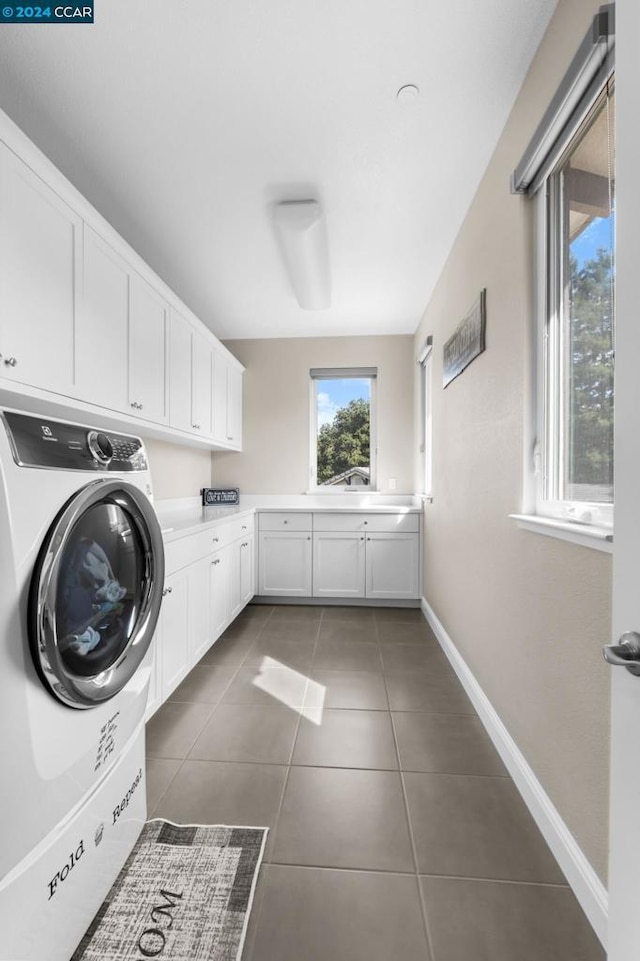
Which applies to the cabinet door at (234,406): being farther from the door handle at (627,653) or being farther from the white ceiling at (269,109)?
the door handle at (627,653)

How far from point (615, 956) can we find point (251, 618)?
305 centimetres

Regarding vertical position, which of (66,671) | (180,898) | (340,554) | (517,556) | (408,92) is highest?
(408,92)

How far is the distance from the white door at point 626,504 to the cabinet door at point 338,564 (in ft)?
10.1

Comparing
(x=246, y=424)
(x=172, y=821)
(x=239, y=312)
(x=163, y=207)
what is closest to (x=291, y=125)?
(x=163, y=207)

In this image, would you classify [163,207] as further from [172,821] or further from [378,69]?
[172,821]

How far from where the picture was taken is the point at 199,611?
251 centimetres

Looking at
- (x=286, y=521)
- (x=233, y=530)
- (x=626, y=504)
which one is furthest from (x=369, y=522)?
(x=626, y=504)

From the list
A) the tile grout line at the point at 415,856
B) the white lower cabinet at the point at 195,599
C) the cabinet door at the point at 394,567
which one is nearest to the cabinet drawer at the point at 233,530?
the white lower cabinet at the point at 195,599

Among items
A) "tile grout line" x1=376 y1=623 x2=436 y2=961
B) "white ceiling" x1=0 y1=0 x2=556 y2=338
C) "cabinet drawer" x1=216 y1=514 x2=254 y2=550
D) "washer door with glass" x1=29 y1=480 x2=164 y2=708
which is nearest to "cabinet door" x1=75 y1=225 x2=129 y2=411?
"white ceiling" x1=0 y1=0 x2=556 y2=338

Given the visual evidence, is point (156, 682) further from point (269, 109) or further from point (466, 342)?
point (269, 109)

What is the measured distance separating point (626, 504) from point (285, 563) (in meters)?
3.37

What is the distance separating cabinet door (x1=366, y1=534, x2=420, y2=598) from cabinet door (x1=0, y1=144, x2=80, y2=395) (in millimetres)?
2728

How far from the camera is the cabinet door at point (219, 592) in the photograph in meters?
2.74

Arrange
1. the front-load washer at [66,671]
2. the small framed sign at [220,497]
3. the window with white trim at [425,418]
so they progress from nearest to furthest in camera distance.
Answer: the front-load washer at [66,671] → the window with white trim at [425,418] → the small framed sign at [220,497]
